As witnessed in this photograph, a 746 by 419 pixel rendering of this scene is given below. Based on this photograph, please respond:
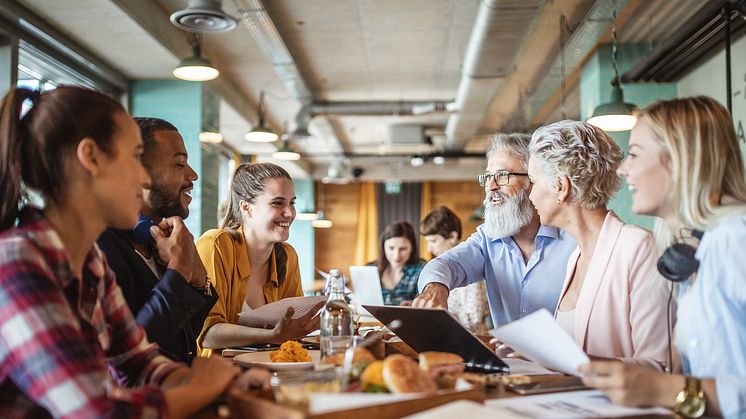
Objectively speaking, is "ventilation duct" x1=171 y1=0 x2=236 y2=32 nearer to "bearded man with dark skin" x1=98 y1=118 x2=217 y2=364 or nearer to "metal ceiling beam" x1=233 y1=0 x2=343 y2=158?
"metal ceiling beam" x1=233 y1=0 x2=343 y2=158

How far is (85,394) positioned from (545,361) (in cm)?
103

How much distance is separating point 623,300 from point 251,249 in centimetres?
170

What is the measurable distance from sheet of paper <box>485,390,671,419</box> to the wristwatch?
0.03m

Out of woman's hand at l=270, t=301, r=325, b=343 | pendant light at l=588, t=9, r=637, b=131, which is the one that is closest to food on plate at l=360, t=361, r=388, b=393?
woman's hand at l=270, t=301, r=325, b=343

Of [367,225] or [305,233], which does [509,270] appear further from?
[367,225]

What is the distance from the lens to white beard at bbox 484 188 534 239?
2.76 m

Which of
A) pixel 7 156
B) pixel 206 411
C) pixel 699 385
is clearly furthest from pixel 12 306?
pixel 699 385

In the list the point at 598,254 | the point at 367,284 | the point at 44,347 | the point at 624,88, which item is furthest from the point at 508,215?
the point at 624,88

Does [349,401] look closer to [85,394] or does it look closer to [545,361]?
[85,394]

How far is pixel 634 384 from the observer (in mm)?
1352

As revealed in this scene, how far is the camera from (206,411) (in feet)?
4.53

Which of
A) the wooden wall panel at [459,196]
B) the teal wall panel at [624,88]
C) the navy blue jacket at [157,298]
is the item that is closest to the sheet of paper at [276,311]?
the navy blue jacket at [157,298]

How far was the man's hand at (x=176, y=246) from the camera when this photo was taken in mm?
2025

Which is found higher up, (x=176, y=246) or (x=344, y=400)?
(x=176, y=246)
